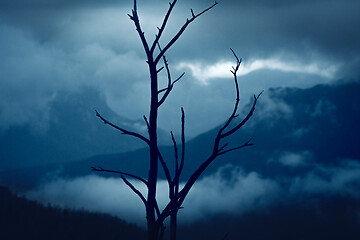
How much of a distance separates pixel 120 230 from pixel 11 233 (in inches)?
1644

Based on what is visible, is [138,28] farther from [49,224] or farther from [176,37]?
[49,224]

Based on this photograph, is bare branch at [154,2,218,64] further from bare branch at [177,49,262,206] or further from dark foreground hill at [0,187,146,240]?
dark foreground hill at [0,187,146,240]

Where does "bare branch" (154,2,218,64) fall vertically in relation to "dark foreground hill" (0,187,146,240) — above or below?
below

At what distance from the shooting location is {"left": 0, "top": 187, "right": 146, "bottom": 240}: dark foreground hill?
8294cm

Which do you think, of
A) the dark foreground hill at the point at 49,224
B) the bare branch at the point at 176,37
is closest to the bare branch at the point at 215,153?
the bare branch at the point at 176,37

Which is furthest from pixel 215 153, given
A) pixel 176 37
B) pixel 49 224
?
pixel 49 224

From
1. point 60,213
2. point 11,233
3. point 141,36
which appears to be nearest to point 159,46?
point 141,36

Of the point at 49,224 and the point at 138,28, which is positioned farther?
the point at 49,224

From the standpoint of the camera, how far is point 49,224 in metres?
95.9

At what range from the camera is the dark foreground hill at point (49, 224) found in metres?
Result: 82.9

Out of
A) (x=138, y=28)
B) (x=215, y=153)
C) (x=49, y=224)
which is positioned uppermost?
(x=49, y=224)

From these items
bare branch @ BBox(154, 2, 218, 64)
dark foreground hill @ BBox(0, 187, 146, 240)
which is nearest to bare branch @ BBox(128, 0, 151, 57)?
bare branch @ BBox(154, 2, 218, 64)

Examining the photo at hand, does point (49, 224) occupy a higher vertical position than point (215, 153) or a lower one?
higher

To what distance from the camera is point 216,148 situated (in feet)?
21.9
